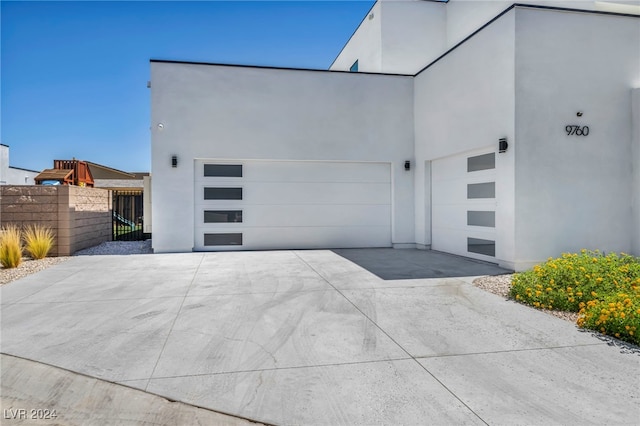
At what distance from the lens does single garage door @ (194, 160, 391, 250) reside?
10.4m

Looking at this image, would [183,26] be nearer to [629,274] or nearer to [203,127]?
[203,127]

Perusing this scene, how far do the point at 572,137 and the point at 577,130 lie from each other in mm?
167

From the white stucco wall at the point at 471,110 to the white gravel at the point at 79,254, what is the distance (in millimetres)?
8067

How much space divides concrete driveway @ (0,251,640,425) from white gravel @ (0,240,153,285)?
1.07 meters

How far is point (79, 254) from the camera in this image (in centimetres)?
962

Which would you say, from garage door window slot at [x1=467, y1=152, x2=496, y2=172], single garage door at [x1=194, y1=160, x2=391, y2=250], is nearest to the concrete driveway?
garage door window slot at [x1=467, y1=152, x2=496, y2=172]

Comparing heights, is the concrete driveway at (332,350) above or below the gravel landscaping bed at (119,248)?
below

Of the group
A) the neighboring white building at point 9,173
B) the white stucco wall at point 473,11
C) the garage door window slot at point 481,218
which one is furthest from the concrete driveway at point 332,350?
the neighboring white building at point 9,173

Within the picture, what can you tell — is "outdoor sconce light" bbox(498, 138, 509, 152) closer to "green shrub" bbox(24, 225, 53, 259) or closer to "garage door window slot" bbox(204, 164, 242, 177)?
"garage door window slot" bbox(204, 164, 242, 177)

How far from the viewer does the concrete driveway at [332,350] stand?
2.58 m

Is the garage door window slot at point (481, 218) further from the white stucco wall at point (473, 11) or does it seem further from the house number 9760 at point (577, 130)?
the white stucco wall at point (473, 11)

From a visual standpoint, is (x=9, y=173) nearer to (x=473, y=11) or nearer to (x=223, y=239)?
(x=223, y=239)

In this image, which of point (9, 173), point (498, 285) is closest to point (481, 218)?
point (498, 285)

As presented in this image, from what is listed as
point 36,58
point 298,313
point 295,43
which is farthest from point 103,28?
point 298,313
